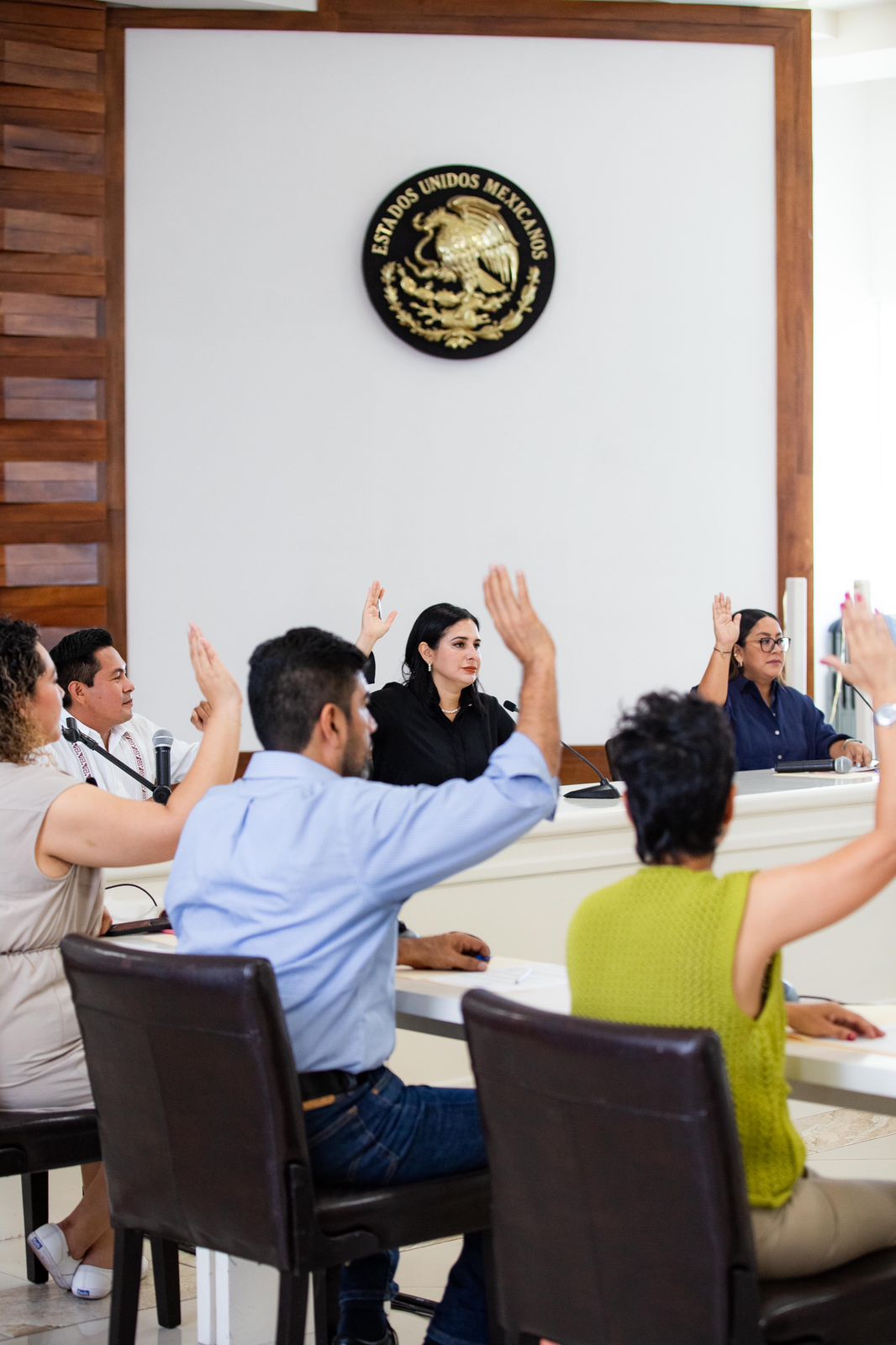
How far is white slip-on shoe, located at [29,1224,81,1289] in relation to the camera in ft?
9.03

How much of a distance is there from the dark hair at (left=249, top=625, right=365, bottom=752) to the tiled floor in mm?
1151

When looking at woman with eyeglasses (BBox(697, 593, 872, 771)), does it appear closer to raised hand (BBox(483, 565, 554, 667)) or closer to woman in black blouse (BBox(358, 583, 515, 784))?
woman in black blouse (BBox(358, 583, 515, 784))

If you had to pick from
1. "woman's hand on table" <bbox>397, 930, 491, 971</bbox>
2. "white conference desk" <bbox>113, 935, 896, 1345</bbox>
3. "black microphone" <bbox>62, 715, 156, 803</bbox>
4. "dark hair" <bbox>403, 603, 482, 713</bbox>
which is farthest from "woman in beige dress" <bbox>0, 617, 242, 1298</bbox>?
"dark hair" <bbox>403, 603, 482, 713</bbox>

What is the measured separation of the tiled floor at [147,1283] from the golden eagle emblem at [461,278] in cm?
327

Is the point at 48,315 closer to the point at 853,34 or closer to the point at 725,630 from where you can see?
the point at 725,630

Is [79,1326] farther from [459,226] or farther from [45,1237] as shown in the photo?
[459,226]

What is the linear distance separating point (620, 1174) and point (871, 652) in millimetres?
672

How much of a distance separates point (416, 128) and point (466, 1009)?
4732mm

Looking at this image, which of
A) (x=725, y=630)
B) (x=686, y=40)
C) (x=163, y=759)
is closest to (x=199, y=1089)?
(x=163, y=759)

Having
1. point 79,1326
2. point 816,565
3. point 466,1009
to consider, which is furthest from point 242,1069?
point 816,565

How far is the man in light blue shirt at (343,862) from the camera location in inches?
72.8

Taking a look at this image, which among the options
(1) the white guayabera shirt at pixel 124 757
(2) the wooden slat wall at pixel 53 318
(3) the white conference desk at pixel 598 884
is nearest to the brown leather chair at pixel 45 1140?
(3) the white conference desk at pixel 598 884

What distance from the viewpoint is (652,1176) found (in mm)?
1462

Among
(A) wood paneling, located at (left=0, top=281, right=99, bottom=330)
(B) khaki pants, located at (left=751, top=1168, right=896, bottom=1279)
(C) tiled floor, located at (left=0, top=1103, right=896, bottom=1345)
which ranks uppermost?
(A) wood paneling, located at (left=0, top=281, right=99, bottom=330)
